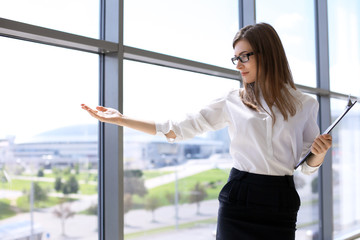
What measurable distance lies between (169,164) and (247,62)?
3.45 feet

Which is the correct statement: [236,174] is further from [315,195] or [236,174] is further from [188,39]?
[315,195]

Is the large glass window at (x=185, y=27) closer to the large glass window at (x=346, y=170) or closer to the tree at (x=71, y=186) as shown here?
the tree at (x=71, y=186)

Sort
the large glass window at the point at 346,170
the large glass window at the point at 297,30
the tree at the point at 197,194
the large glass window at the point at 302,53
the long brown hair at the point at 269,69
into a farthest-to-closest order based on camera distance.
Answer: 1. the large glass window at the point at 346,170
2. the large glass window at the point at 302,53
3. the large glass window at the point at 297,30
4. the tree at the point at 197,194
5. the long brown hair at the point at 269,69

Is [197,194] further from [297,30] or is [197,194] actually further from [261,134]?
[297,30]

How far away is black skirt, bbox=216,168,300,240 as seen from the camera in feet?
5.33

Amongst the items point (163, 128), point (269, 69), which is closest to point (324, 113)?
point (269, 69)

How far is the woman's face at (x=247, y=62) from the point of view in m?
1.69

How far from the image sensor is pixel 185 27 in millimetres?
2609

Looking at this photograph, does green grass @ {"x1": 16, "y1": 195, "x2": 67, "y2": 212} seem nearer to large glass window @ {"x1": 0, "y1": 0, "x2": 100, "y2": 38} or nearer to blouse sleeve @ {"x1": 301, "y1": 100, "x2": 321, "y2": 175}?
large glass window @ {"x1": 0, "y1": 0, "x2": 100, "y2": 38}

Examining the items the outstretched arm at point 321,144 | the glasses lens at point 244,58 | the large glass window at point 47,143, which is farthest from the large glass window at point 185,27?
the outstretched arm at point 321,144

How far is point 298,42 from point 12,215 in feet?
9.41

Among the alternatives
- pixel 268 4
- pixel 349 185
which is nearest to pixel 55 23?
pixel 268 4

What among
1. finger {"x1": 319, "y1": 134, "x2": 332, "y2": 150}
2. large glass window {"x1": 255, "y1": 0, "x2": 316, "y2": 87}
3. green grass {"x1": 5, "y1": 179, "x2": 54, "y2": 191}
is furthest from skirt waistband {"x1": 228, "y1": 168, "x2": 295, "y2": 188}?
large glass window {"x1": 255, "y1": 0, "x2": 316, "y2": 87}

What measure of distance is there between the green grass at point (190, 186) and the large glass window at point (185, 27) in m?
0.78
